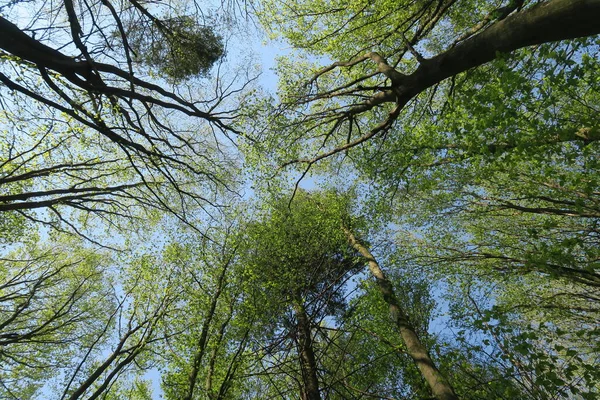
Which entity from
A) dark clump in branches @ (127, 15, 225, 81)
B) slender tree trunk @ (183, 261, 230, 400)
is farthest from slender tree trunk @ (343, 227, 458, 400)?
dark clump in branches @ (127, 15, 225, 81)

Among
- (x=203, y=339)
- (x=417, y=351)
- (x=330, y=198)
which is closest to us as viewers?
(x=417, y=351)

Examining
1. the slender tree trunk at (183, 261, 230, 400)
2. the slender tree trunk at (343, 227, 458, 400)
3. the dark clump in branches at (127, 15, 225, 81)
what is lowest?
the slender tree trunk at (343, 227, 458, 400)

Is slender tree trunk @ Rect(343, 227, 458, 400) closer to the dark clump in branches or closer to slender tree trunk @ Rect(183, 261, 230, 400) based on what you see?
slender tree trunk @ Rect(183, 261, 230, 400)

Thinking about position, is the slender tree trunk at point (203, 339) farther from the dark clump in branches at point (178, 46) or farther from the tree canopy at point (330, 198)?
the dark clump in branches at point (178, 46)

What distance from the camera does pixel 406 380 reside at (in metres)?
8.45

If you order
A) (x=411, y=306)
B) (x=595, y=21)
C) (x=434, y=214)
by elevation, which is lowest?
(x=595, y=21)

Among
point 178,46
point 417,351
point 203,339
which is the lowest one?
point 417,351

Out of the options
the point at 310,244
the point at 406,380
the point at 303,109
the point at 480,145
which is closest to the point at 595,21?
the point at 480,145

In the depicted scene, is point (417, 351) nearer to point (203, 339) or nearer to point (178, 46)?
point (203, 339)

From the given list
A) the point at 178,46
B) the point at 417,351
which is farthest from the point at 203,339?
the point at 178,46

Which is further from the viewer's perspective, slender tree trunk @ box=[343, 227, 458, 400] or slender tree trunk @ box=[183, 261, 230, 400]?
slender tree trunk @ box=[183, 261, 230, 400]

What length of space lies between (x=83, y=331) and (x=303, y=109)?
436 inches

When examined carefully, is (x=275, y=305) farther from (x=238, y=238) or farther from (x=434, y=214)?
(x=434, y=214)

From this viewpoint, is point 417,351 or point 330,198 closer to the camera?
point 417,351
